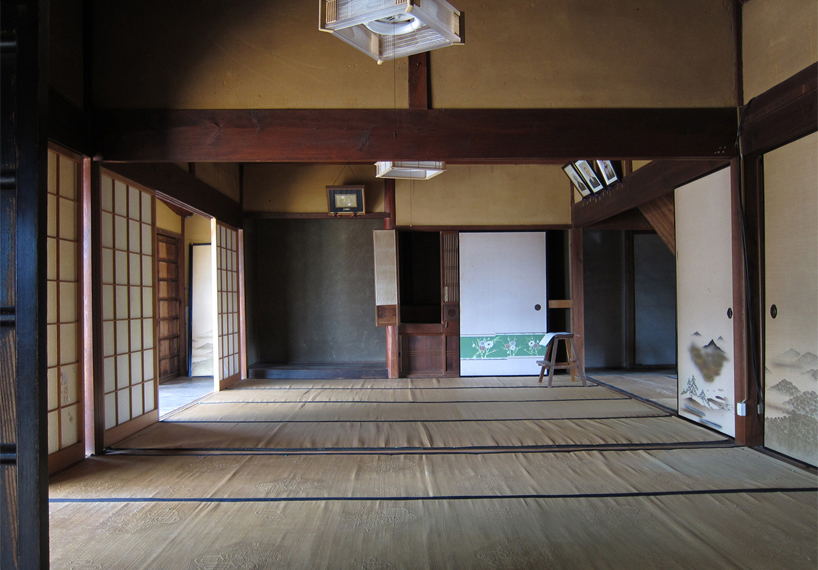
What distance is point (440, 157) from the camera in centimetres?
341

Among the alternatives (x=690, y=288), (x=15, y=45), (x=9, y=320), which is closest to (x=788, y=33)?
(x=690, y=288)

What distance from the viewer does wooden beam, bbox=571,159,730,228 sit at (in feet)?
12.1

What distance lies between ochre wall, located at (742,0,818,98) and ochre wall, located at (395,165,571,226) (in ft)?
9.75

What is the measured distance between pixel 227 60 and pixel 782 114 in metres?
3.57

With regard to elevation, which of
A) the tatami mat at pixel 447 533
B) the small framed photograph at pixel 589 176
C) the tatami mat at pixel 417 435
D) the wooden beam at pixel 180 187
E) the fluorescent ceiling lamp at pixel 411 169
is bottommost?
the tatami mat at pixel 417 435

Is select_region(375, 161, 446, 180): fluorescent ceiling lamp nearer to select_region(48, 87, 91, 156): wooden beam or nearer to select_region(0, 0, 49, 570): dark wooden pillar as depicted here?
select_region(48, 87, 91, 156): wooden beam

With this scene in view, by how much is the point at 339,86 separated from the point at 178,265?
169 inches

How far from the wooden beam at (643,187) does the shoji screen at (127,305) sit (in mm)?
4348

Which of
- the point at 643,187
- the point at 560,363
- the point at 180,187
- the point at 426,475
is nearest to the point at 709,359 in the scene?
the point at 643,187

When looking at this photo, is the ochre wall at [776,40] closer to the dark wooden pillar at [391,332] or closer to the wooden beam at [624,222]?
the wooden beam at [624,222]

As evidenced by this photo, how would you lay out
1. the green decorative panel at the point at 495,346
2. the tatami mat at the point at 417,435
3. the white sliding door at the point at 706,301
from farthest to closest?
1. the green decorative panel at the point at 495,346
2. the white sliding door at the point at 706,301
3. the tatami mat at the point at 417,435

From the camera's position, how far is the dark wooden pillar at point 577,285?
6125mm

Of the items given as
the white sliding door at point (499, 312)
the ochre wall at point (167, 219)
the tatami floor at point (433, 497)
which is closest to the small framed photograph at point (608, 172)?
the white sliding door at point (499, 312)

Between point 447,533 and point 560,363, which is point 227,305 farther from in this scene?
point 447,533
